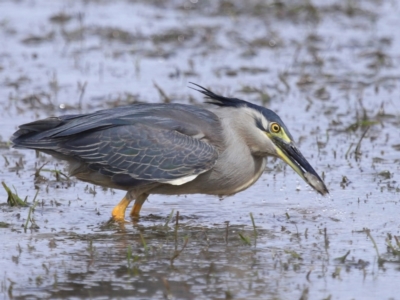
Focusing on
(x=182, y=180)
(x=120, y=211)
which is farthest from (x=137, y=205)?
(x=182, y=180)

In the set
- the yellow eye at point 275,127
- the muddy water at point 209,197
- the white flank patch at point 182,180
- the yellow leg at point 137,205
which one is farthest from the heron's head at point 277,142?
the yellow leg at point 137,205

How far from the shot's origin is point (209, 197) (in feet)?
24.4

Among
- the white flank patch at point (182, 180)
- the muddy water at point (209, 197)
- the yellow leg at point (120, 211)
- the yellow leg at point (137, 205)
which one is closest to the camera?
the muddy water at point (209, 197)

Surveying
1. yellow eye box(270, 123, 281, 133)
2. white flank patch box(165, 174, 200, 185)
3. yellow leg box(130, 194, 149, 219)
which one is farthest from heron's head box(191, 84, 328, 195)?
yellow leg box(130, 194, 149, 219)

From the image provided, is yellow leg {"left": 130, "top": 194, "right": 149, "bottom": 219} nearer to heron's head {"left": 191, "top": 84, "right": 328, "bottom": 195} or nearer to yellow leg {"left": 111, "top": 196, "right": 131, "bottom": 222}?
yellow leg {"left": 111, "top": 196, "right": 131, "bottom": 222}

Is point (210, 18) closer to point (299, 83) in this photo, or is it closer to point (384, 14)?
point (384, 14)

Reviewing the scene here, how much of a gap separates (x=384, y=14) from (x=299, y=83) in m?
4.46

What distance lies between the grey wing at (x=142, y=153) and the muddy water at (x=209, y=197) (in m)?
0.36

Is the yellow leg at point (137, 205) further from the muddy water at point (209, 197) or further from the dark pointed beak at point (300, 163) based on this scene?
the dark pointed beak at point (300, 163)

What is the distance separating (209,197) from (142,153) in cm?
104

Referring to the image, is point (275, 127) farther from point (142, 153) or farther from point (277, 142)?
point (142, 153)

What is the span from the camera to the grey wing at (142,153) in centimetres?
645

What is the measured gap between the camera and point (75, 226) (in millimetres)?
6516

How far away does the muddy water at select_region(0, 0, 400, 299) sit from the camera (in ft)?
17.6
